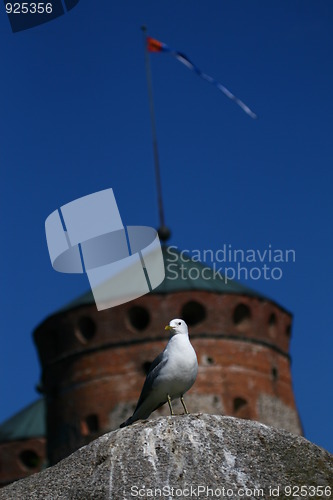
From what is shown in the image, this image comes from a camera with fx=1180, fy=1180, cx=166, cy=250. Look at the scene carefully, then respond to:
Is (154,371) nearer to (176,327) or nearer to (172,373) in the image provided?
(172,373)

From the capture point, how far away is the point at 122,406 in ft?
88.9

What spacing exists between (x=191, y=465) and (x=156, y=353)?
19.3 m

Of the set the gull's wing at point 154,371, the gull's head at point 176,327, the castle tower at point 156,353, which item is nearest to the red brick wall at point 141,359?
the castle tower at point 156,353

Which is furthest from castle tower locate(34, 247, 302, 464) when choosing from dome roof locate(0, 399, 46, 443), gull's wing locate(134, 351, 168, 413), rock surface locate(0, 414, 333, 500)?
rock surface locate(0, 414, 333, 500)

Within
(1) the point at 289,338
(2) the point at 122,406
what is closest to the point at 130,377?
(2) the point at 122,406

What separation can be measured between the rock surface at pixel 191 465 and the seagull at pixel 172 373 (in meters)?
0.87

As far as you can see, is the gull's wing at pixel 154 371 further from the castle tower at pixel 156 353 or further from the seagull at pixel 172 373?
the castle tower at pixel 156 353

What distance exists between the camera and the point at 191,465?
778 centimetres

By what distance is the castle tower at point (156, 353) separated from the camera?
27.3m

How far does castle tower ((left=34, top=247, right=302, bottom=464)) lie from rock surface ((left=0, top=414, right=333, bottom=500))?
18.5 meters

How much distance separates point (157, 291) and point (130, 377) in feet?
7.39

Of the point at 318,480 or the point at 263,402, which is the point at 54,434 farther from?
the point at 318,480

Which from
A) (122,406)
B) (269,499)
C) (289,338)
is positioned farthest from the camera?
(289,338)

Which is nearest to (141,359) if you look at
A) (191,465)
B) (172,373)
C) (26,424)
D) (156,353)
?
(156,353)
